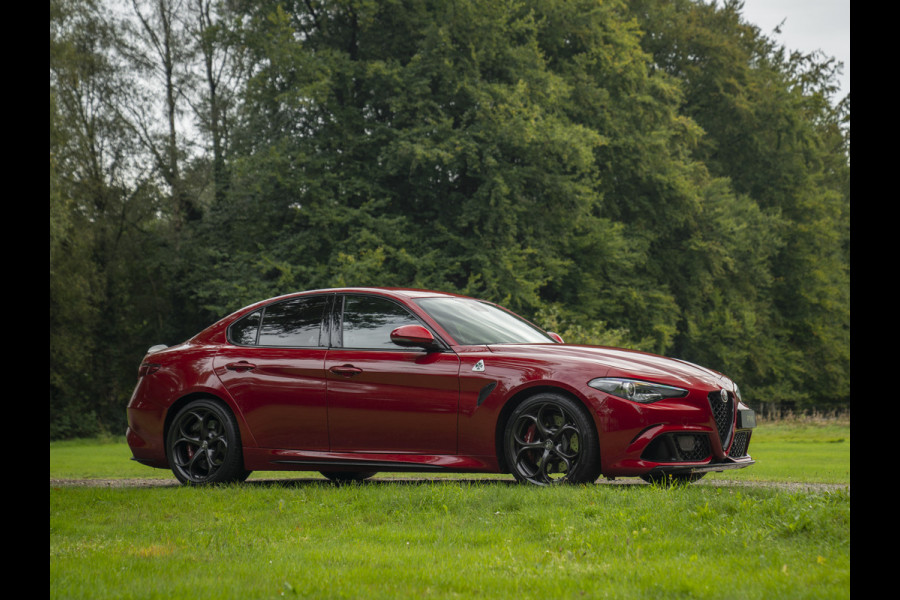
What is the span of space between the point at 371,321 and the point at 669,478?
2749mm

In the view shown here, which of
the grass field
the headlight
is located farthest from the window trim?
the headlight

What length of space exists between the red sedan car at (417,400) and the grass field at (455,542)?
0.32 meters

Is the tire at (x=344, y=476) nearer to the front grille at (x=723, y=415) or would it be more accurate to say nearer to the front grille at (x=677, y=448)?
the front grille at (x=677, y=448)

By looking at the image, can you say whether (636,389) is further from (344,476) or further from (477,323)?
(344,476)

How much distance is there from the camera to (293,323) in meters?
9.02

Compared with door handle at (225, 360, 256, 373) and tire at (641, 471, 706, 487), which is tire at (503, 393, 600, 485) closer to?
tire at (641, 471, 706, 487)

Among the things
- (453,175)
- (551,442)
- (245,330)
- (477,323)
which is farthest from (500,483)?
(453,175)

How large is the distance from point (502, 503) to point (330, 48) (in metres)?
A: 25.9

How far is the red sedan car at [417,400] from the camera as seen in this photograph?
295 inches

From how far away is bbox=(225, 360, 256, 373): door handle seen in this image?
884 centimetres

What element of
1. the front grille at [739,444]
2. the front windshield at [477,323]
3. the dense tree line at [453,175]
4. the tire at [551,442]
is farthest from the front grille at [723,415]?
the dense tree line at [453,175]

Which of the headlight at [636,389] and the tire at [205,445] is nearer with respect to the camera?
the headlight at [636,389]

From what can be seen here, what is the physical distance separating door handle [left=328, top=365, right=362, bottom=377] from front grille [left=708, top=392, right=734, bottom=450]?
277cm
